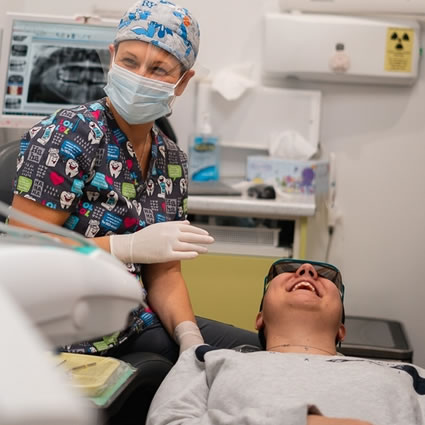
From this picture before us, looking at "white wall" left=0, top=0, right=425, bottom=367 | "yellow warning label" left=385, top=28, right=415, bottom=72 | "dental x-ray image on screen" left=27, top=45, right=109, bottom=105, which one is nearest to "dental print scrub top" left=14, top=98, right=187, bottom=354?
"dental x-ray image on screen" left=27, top=45, right=109, bottom=105

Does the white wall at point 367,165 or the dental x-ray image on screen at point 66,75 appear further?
the white wall at point 367,165

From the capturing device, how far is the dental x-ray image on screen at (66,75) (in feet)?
9.31

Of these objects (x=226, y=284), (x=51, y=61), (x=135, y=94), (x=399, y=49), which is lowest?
(x=226, y=284)

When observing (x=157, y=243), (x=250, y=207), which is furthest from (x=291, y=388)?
(x=250, y=207)

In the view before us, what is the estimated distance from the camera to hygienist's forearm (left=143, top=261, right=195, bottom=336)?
1875mm

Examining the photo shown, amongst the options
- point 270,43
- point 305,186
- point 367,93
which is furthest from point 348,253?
point 270,43

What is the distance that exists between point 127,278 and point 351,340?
2.13 m

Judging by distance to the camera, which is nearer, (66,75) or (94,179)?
(94,179)

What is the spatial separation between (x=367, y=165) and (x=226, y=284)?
37.1 inches

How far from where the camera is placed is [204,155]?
310 centimetres

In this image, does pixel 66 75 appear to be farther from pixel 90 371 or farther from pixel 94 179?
pixel 90 371

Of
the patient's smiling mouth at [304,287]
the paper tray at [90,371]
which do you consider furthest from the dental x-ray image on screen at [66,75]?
the paper tray at [90,371]

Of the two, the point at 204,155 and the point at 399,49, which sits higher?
the point at 399,49

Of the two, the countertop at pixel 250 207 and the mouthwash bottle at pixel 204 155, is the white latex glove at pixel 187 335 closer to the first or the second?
the countertop at pixel 250 207
